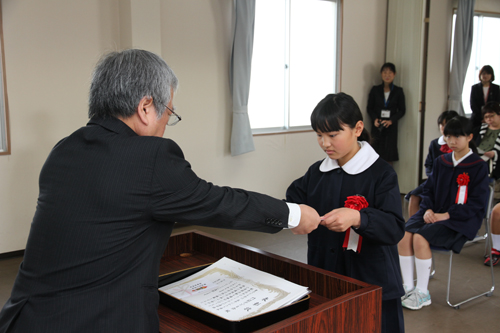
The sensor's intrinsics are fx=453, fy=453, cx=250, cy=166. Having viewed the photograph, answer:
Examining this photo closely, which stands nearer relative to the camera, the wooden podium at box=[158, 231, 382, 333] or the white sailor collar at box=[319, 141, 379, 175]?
the wooden podium at box=[158, 231, 382, 333]

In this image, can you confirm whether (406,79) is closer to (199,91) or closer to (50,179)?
(199,91)

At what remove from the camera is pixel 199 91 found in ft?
15.7

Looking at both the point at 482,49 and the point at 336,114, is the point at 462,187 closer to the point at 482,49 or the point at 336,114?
the point at 336,114

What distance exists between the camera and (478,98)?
21.4ft

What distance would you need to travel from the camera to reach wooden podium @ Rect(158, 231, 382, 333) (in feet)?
3.73

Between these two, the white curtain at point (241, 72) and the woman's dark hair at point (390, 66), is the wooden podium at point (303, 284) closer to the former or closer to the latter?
the white curtain at point (241, 72)

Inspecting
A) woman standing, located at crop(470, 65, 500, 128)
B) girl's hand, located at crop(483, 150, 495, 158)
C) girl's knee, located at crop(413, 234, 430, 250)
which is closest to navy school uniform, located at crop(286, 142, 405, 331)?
girl's knee, located at crop(413, 234, 430, 250)

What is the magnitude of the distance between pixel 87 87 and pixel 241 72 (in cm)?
161

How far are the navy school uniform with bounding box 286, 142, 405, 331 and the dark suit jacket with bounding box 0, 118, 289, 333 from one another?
755 mm

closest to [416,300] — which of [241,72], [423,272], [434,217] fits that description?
[423,272]

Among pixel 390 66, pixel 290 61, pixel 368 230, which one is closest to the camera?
pixel 368 230

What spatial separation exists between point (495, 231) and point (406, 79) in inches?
123

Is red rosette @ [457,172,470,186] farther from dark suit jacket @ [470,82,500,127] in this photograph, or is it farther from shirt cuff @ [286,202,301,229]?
dark suit jacket @ [470,82,500,127]

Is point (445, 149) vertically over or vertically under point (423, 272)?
over
